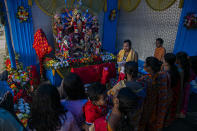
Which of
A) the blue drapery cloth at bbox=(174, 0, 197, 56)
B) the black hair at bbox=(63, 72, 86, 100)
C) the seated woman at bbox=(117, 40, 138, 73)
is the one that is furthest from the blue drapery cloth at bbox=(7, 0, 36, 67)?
the blue drapery cloth at bbox=(174, 0, 197, 56)

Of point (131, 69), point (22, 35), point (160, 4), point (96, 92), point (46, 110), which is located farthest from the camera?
point (160, 4)

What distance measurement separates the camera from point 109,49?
25.1 ft

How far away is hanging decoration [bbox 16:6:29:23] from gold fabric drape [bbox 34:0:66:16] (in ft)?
1.66

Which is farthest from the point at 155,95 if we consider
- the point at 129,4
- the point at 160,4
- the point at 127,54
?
the point at 129,4

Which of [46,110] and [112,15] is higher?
[112,15]

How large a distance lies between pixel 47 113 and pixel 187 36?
5.26 m

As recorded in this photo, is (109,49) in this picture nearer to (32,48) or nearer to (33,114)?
(32,48)

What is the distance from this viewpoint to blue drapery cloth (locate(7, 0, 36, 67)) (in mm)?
4516

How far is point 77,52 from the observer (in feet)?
17.7

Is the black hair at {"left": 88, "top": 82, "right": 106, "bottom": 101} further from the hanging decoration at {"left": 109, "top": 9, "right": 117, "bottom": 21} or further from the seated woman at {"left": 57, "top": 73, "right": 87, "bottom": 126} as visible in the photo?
the hanging decoration at {"left": 109, "top": 9, "right": 117, "bottom": 21}

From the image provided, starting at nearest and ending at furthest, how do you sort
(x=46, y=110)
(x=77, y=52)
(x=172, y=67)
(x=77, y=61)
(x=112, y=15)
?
(x=46, y=110)
(x=172, y=67)
(x=77, y=61)
(x=77, y=52)
(x=112, y=15)

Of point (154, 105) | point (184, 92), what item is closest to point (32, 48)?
point (154, 105)

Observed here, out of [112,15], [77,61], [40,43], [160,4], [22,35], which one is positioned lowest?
[77,61]

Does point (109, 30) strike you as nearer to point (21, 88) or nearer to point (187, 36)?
point (187, 36)
